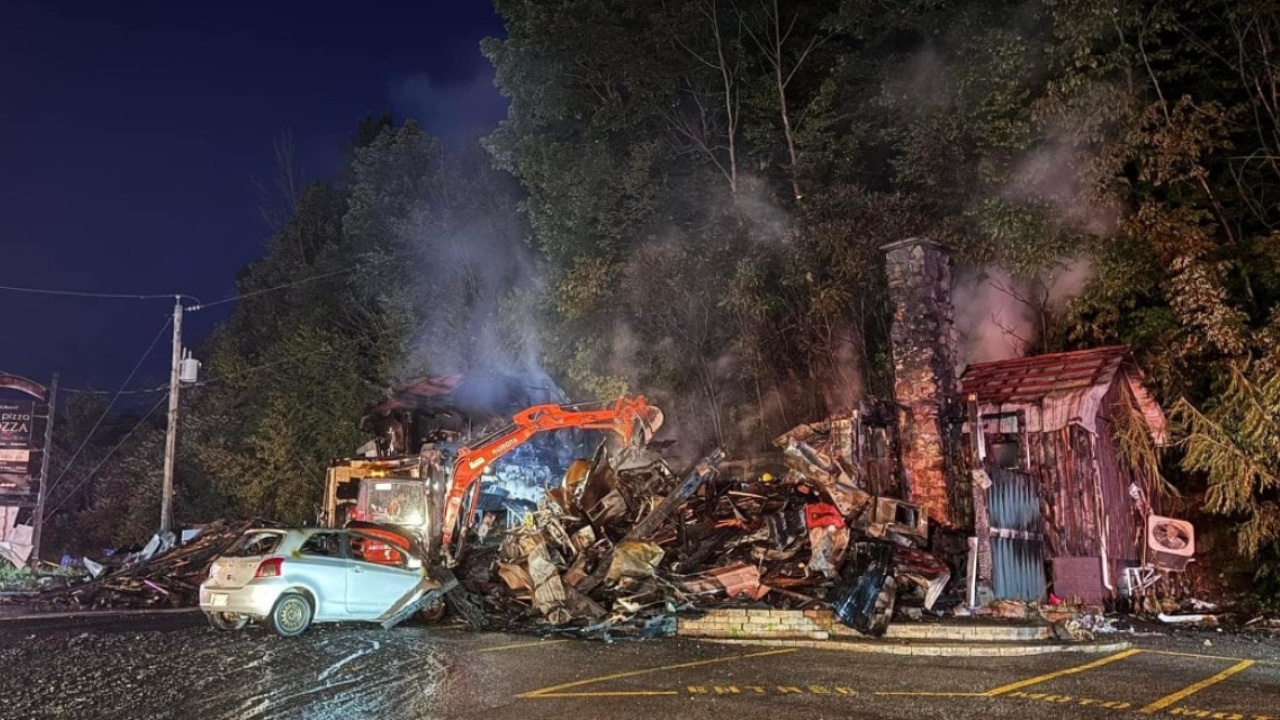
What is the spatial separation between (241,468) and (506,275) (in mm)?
13098

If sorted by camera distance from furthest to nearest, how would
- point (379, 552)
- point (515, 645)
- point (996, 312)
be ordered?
point (996, 312)
point (379, 552)
point (515, 645)

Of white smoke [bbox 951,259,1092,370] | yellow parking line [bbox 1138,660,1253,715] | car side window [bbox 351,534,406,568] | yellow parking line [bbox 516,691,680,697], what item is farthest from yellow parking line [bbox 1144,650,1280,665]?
car side window [bbox 351,534,406,568]

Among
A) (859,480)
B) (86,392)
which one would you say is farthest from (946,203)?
(86,392)

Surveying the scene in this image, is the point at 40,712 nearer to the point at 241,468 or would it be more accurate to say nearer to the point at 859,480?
the point at 859,480

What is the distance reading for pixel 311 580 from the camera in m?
12.6

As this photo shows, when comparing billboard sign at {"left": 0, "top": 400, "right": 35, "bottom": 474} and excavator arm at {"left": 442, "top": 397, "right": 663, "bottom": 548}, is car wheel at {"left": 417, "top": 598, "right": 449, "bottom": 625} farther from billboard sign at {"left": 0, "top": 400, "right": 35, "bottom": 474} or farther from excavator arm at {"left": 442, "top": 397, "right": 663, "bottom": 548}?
billboard sign at {"left": 0, "top": 400, "right": 35, "bottom": 474}

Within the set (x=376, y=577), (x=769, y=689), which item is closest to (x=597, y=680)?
(x=769, y=689)

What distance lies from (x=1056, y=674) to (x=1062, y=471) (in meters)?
6.63

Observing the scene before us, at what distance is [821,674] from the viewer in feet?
28.7

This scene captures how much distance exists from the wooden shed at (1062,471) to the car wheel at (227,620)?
1078cm

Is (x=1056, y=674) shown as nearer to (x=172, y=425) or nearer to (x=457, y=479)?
(x=457, y=479)

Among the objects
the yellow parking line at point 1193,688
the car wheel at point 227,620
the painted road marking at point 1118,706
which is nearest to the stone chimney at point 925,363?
the yellow parking line at point 1193,688

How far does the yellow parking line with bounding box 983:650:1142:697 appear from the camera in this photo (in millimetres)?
7809

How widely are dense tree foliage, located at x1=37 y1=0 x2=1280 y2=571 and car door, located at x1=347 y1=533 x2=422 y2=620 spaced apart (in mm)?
9714
